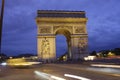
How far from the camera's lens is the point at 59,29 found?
5741 centimetres

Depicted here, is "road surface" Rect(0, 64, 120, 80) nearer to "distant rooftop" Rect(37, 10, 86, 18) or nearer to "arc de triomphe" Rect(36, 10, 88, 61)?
"arc de triomphe" Rect(36, 10, 88, 61)

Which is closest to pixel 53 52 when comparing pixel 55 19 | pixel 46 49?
pixel 46 49

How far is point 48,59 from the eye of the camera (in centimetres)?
5594

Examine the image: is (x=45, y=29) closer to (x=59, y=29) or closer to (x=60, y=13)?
(x=59, y=29)

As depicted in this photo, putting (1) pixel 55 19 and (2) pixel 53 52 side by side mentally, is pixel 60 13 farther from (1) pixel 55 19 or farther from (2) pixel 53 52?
(2) pixel 53 52

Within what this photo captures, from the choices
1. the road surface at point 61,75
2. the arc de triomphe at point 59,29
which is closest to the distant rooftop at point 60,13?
the arc de triomphe at point 59,29

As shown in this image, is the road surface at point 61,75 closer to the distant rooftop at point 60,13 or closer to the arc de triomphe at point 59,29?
the arc de triomphe at point 59,29

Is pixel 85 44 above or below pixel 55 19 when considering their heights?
below

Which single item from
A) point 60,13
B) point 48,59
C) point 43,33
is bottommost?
point 48,59

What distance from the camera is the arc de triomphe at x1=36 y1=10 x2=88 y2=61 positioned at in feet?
184

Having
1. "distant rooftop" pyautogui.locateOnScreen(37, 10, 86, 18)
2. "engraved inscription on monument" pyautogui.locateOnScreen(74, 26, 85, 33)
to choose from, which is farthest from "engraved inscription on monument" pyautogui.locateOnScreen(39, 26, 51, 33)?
"engraved inscription on monument" pyautogui.locateOnScreen(74, 26, 85, 33)

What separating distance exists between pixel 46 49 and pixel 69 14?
292 inches

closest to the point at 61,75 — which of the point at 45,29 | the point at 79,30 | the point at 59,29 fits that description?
the point at 45,29

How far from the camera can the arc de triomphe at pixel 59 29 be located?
184 ft
